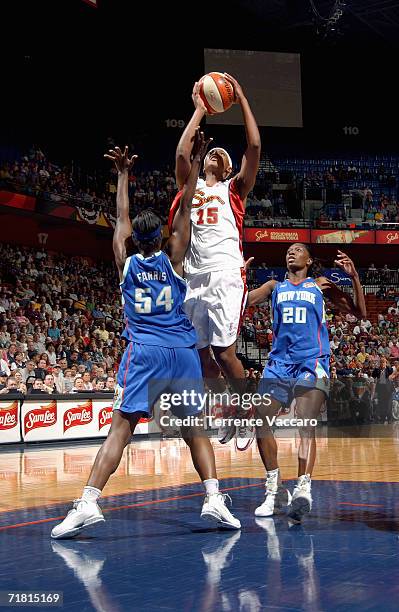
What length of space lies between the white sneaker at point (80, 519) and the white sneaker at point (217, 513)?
675mm

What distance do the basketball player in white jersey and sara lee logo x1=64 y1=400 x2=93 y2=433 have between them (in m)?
9.05

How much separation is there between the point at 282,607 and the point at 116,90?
85.6 feet

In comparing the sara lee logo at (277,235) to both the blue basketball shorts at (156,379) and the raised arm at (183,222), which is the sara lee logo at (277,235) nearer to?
the raised arm at (183,222)

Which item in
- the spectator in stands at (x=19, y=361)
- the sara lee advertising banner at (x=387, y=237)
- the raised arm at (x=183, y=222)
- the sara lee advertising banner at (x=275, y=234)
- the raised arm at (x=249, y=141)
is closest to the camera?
the raised arm at (x=183, y=222)

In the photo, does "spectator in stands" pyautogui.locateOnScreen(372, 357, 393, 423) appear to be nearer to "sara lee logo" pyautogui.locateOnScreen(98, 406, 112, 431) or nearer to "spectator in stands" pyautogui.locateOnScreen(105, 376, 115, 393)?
"spectator in stands" pyautogui.locateOnScreen(105, 376, 115, 393)

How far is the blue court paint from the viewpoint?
10.4ft

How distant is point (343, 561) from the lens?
3.87 meters

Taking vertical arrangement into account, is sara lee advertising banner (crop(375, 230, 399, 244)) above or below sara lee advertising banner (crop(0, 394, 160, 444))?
above

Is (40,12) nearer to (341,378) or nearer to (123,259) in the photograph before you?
(341,378)

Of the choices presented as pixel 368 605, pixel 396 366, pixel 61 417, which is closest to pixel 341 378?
pixel 396 366

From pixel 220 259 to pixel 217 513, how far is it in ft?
6.01

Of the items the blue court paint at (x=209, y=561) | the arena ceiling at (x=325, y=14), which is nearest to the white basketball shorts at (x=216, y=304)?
the blue court paint at (x=209, y=561)

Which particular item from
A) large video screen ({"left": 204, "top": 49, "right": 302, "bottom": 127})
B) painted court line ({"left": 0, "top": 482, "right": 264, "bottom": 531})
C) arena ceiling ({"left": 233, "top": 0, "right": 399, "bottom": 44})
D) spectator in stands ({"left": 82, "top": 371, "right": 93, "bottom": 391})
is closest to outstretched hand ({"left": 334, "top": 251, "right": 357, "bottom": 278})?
painted court line ({"left": 0, "top": 482, "right": 264, "bottom": 531})

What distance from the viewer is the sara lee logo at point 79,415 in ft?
46.4
